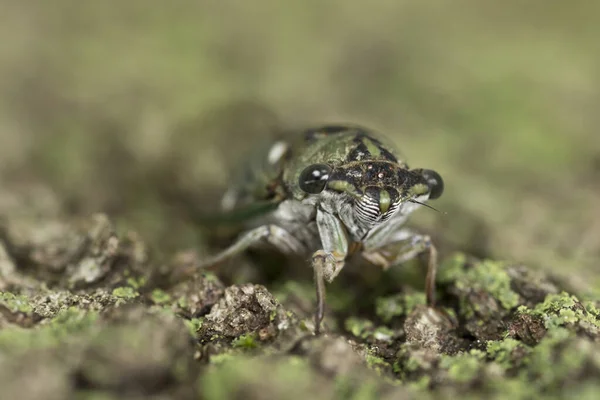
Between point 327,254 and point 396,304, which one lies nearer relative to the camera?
point 327,254

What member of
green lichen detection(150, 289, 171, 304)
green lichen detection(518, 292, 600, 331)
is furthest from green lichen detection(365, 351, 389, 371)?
green lichen detection(150, 289, 171, 304)

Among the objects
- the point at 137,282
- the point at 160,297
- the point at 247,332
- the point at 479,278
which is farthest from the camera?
the point at 479,278

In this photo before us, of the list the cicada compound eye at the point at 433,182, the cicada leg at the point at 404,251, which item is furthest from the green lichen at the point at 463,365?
the cicada compound eye at the point at 433,182

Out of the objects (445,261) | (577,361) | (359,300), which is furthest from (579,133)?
(577,361)

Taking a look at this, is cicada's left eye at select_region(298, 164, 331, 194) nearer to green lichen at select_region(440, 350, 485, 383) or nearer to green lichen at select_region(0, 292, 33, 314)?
green lichen at select_region(440, 350, 485, 383)

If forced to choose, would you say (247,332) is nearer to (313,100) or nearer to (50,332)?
(50,332)

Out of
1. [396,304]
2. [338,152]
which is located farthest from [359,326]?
[338,152]

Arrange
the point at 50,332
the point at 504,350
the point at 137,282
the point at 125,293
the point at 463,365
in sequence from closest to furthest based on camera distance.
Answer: the point at 50,332 → the point at 463,365 → the point at 504,350 → the point at 125,293 → the point at 137,282
